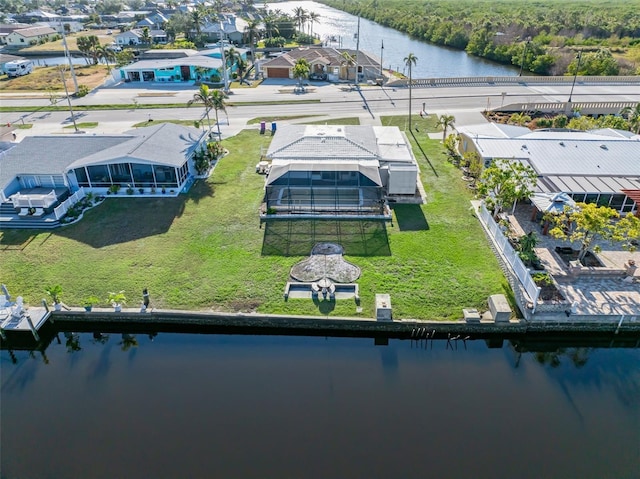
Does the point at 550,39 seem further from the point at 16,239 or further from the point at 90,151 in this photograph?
the point at 16,239

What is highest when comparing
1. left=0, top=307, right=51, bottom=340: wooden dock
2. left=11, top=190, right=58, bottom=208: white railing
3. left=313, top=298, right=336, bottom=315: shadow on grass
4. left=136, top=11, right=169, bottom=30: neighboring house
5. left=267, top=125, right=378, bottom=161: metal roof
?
left=136, top=11, right=169, bottom=30: neighboring house

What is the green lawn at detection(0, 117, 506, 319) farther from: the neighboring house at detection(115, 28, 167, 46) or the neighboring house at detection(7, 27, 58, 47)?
the neighboring house at detection(7, 27, 58, 47)

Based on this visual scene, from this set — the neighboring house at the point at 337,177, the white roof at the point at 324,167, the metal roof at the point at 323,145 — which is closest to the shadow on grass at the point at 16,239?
the neighboring house at the point at 337,177

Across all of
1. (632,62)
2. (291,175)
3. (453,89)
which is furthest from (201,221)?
(632,62)

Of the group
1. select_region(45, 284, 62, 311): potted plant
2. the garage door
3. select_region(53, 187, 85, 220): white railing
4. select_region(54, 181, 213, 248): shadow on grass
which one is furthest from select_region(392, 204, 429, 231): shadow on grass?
the garage door

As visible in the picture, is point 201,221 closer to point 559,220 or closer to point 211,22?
point 559,220

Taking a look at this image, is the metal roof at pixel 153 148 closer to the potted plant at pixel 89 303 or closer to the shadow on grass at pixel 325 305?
the potted plant at pixel 89 303

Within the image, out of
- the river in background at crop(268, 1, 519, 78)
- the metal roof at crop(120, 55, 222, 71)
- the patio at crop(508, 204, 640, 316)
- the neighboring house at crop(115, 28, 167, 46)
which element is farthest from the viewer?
the neighboring house at crop(115, 28, 167, 46)
